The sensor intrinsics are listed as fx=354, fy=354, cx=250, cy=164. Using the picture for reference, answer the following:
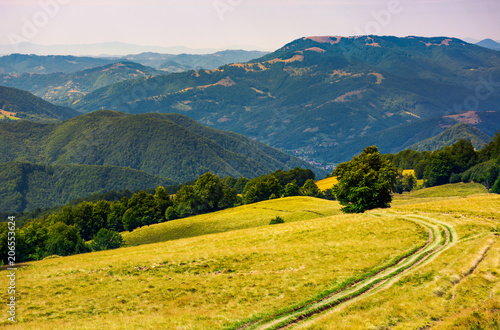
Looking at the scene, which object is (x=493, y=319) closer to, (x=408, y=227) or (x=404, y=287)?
(x=404, y=287)

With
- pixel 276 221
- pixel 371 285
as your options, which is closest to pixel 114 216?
pixel 276 221

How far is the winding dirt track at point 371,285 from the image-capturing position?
2700 cm

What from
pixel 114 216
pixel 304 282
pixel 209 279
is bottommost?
pixel 114 216

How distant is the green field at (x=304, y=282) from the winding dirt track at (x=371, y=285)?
109 millimetres

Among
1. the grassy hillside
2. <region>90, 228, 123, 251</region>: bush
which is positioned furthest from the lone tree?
<region>90, 228, 123, 251</region>: bush

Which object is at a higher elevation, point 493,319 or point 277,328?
point 493,319

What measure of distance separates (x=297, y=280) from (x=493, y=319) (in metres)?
16.8

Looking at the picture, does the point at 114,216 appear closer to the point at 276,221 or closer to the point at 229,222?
the point at 229,222

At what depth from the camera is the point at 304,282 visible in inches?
1337

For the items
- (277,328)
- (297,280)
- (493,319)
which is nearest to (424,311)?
(493,319)

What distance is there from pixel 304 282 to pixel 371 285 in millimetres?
6106

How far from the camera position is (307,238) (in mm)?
52188

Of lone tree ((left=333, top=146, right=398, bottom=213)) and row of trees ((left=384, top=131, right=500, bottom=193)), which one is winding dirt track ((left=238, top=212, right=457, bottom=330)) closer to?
lone tree ((left=333, top=146, right=398, bottom=213))

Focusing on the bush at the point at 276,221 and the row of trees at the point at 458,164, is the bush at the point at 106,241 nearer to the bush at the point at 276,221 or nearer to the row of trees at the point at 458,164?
the bush at the point at 276,221
